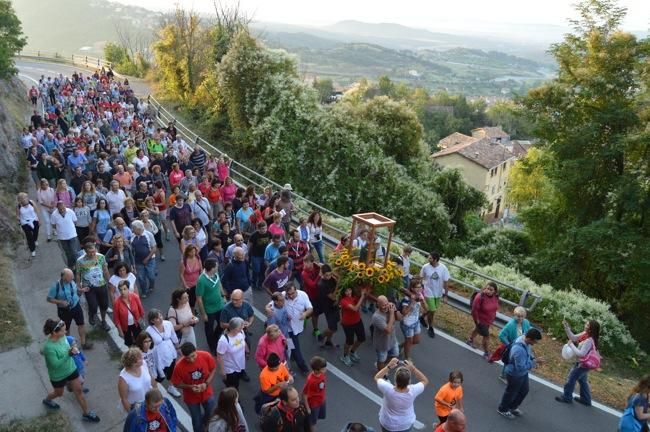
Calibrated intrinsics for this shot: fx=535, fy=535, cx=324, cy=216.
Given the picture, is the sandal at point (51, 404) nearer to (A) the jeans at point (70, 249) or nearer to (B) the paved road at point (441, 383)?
(B) the paved road at point (441, 383)

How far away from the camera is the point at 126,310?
7738 mm

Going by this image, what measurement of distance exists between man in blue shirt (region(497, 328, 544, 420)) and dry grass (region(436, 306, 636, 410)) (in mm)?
1643

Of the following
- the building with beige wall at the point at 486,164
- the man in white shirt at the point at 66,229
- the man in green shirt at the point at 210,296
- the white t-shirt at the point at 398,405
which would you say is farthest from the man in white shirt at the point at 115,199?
the building with beige wall at the point at 486,164

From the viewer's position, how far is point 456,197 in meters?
25.3

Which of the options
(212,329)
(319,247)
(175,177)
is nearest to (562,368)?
(319,247)

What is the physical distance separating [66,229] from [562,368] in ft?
31.7


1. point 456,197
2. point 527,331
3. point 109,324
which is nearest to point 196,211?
point 109,324

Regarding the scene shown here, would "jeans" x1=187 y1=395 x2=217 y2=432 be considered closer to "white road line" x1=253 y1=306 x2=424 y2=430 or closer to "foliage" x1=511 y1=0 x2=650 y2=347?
"white road line" x1=253 y1=306 x2=424 y2=430

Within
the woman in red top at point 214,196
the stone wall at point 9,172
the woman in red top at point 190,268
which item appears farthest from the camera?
the woman in red top at point 214,196

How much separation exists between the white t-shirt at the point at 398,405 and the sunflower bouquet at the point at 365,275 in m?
2.87

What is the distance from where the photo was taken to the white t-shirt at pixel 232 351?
6.97 m

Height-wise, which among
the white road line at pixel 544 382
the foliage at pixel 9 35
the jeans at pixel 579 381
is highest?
the foliage at pixel 9 35

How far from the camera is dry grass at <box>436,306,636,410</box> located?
887 centimetres


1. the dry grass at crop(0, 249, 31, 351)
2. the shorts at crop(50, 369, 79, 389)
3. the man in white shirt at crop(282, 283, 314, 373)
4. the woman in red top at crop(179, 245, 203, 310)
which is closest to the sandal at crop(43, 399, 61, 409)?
the shorts at crop(50, 369, 79, 389)
